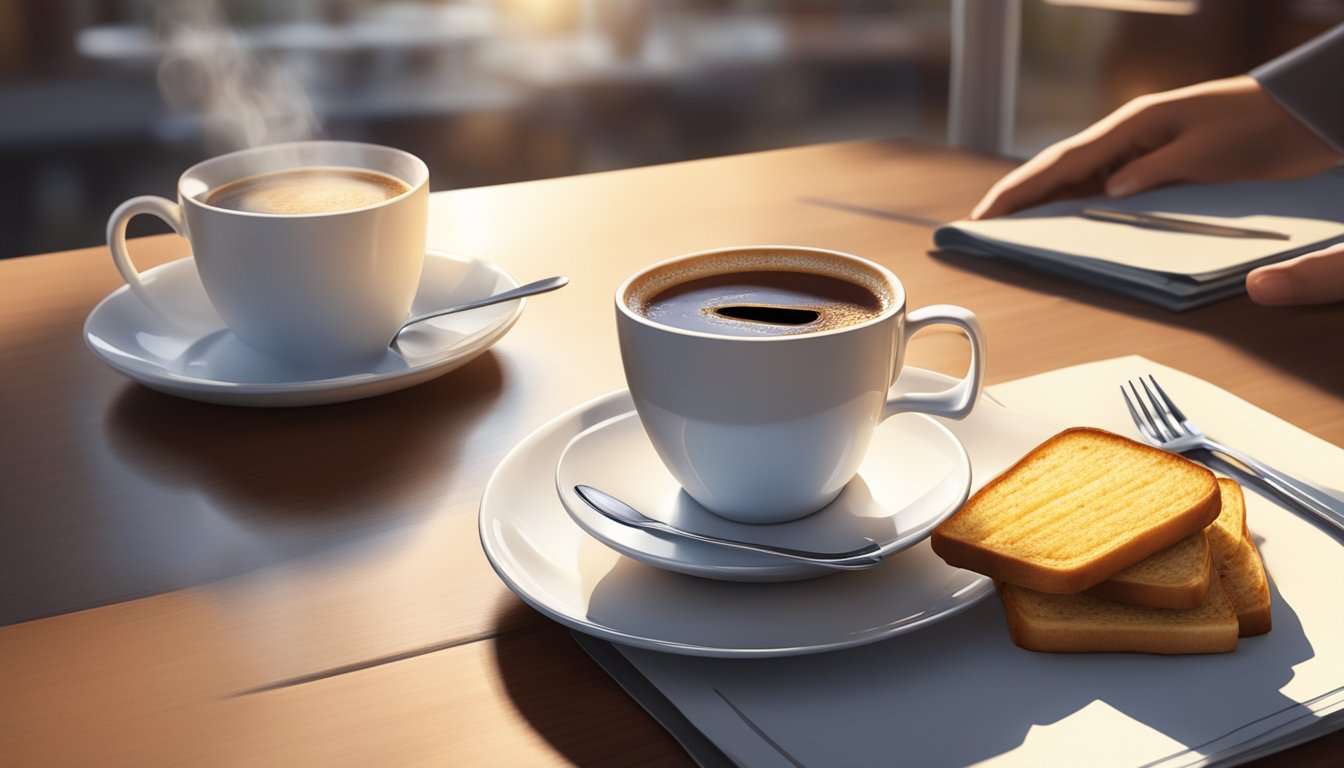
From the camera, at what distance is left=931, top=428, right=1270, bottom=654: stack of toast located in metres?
0.48

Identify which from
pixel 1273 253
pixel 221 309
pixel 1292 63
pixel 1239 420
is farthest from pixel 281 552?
pixel 1292 63

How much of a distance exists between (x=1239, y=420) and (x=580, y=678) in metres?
0.42

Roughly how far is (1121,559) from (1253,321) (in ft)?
1.55

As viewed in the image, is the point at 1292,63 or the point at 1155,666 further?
the point at 1292,63

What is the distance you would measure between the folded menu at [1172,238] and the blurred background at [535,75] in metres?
2.28

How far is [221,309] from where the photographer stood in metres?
0.80

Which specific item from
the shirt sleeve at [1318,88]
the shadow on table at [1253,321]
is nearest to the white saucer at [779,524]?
the shadow on table at [1253,321]

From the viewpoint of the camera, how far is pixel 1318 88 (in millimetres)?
1167

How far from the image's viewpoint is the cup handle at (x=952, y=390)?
0.56 metres

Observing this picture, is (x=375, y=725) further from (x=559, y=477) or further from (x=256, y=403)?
(x=256, y=403)

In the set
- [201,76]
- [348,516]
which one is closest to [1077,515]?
[348,516]

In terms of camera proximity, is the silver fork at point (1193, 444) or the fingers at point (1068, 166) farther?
the fingers at point (1068, 166)

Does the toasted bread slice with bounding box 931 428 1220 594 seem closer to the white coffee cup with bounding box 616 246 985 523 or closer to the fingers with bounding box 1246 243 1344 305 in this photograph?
the white coffee cup with bounding box 616 246 985 523

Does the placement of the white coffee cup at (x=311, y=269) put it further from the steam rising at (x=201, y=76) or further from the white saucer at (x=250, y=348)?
the steam rising at (x=201, y=76)
